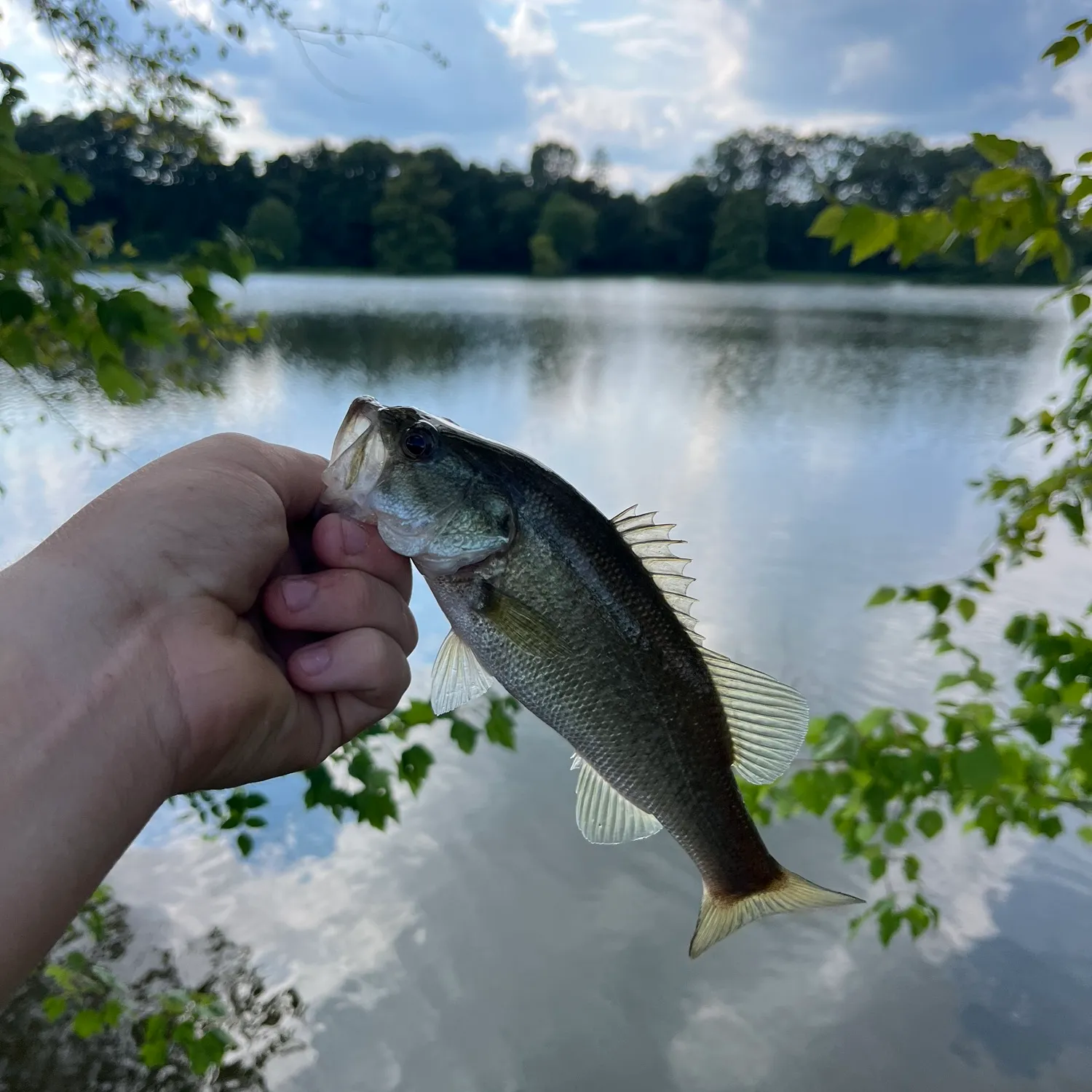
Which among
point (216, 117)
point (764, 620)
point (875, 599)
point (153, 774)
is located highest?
point (216, 117)

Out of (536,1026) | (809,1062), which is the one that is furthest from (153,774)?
(809,1062)

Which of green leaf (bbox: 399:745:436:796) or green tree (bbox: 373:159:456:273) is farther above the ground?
green tree (bbox: 373:159:456:273)

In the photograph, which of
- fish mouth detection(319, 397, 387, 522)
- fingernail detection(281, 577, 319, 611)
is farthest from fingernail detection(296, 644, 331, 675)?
fish mouth detection(319, 397, 387, 522)

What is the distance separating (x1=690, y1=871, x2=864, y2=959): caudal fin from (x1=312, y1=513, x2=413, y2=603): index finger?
1049 millimetres

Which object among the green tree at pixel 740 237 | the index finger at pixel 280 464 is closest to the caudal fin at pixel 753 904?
the index finger at pixel 280 464

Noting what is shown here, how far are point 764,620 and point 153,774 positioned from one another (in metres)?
7.71

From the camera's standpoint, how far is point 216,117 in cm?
412

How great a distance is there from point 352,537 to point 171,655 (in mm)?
472

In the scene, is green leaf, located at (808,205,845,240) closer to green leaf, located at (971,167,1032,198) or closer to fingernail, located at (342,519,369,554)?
green leaf, located at (971,167,1032,198)

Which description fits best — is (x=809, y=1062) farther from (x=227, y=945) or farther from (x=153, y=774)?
(x=153, y=774)

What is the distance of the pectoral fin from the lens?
1800 millimetres

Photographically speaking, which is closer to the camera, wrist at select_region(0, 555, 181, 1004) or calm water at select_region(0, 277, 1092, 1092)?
wrist at select_region(0, 555, 181, 1004)

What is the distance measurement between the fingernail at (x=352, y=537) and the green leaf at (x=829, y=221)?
154 centimetres

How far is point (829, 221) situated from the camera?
2.32 m
